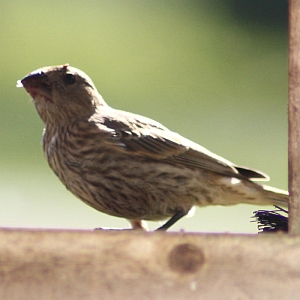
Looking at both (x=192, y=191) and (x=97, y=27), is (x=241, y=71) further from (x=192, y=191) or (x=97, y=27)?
(x=192, y=191)

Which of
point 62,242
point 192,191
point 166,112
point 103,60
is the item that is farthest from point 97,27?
point 62,242

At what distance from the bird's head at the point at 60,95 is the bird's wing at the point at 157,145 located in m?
0.14

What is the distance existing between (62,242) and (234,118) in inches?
349

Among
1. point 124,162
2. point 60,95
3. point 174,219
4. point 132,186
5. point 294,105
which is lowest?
point 174,219

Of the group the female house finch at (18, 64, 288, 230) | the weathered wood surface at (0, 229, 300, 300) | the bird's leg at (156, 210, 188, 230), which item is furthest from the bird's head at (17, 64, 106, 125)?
the weathered wood surface at (0, 229, 300, 300)

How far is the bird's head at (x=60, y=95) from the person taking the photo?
533 centimetres

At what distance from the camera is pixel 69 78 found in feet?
18.0

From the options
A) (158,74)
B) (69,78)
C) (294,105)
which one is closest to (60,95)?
(69,78)

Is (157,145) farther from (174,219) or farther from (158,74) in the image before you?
(158,74)

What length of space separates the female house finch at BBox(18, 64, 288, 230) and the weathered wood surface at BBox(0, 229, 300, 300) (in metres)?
2.21

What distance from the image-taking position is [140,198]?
16.9ft

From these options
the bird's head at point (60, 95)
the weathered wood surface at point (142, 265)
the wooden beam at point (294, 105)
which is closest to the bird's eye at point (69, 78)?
the bird's head at point (60, 95)

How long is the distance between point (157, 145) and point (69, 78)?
1.95ft

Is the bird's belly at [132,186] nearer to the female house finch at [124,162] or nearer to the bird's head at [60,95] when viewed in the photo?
the female house finch at [124,162]
